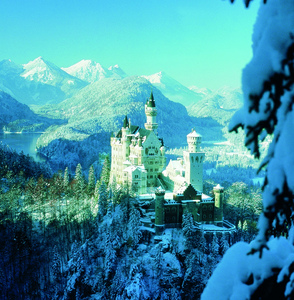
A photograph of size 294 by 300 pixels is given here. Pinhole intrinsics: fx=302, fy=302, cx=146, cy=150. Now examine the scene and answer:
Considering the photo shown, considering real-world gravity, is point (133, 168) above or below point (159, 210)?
above

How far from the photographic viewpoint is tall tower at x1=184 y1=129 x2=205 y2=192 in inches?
1681

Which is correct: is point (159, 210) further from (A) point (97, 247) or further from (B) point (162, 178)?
(B) point (162, 178)

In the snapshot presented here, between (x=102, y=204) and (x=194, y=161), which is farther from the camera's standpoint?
(x=102, y=204)

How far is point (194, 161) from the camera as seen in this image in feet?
141

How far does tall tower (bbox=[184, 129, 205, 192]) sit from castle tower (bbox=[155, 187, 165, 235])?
246 inches

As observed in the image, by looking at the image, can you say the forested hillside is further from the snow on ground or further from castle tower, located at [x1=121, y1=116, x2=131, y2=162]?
the snow on ground

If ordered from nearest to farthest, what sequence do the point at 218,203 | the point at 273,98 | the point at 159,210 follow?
the point at 273,98, the point at 159,210, the point at 218,203

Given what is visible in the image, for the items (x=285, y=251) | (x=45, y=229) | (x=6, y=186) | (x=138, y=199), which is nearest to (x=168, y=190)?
(x=138, y=199)

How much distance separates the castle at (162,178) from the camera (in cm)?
3969

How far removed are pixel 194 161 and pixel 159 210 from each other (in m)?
9.02

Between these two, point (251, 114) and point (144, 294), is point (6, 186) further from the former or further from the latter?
point (251, 114)

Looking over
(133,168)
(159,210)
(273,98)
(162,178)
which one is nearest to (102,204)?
(133,168)

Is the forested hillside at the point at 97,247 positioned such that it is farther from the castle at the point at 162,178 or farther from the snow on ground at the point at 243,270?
the snow on ground at the point at 243,270

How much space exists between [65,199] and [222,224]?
3441 centimetres
